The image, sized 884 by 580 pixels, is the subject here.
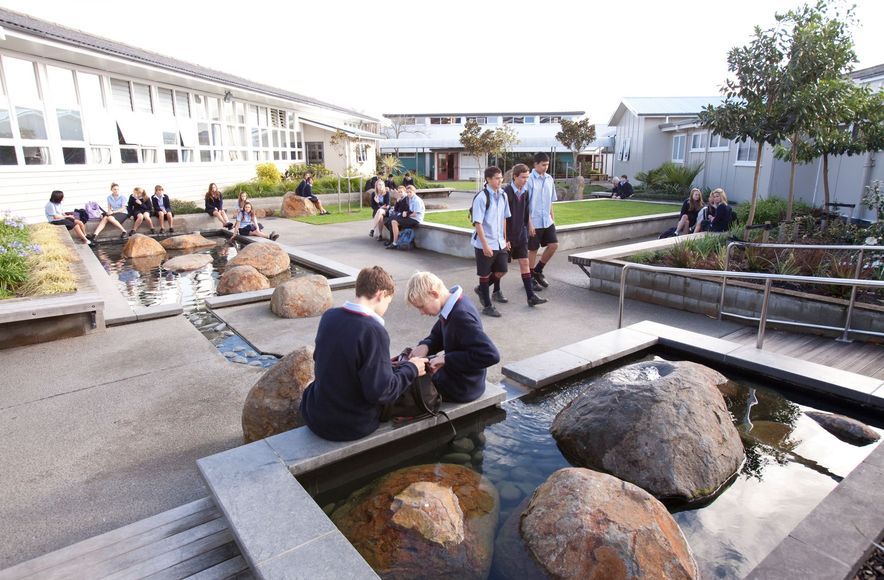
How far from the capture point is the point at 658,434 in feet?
11.7

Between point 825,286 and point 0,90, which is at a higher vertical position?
point 0,90

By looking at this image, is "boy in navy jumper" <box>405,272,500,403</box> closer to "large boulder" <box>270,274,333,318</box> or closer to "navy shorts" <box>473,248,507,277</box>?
"navy shorts" <box>473,248,507,277</box>

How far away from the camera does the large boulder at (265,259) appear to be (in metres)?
10.1

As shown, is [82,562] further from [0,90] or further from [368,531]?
[0,90]

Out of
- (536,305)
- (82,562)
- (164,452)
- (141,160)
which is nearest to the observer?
(82,562)

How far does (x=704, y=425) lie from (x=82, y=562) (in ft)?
12.2

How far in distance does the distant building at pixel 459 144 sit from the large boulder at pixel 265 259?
110 feet

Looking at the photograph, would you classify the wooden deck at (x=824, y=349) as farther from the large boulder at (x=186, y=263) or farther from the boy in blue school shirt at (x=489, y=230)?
the large boulder at (x=186, y=263)

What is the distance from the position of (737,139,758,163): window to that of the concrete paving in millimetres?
13608

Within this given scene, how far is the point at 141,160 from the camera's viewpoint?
58.5 ft

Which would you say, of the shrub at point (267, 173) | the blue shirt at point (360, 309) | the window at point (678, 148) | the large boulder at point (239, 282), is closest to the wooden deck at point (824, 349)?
the blue shirt at point (360, 309)

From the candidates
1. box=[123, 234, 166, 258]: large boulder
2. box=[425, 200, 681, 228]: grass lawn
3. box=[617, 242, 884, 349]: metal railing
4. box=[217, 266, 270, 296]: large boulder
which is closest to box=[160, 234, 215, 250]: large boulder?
box=[123, 234, 166, 258]: large boulder

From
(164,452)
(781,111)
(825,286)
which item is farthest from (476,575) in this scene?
(781,111)

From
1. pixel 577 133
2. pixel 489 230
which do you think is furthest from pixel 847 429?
pixel 577 133
